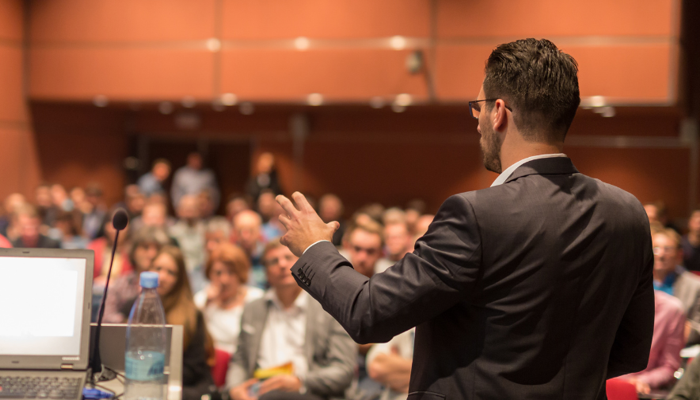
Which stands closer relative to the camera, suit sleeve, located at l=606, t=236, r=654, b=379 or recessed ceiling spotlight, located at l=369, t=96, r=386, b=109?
suit sleeve, located at l=606, t=236, r=654, b=379

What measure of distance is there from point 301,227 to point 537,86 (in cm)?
58

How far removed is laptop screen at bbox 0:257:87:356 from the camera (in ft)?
5.94

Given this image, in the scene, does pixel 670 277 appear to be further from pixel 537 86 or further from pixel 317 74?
pixel 317 74

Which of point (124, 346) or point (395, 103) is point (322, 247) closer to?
point (124, 346)

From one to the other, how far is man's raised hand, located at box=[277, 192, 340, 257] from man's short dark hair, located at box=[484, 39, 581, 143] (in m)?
0.46

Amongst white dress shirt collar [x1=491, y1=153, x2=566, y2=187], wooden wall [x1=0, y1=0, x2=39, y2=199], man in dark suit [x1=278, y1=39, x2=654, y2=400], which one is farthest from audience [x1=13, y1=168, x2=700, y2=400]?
wooden wall [x1=0, y1=0, x2=39, y2=199]

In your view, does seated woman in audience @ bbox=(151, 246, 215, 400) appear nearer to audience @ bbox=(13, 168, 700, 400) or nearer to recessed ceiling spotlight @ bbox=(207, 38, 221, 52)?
audience @ bbox=(13, 168, 700, 400)

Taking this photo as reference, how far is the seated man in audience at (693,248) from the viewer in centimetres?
632

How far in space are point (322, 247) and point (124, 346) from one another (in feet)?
2.86

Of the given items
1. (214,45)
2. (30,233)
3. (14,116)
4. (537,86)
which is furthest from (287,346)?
(14,116)

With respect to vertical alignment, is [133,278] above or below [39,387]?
below

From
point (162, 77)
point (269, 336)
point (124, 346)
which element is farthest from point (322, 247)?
point (162, 77)

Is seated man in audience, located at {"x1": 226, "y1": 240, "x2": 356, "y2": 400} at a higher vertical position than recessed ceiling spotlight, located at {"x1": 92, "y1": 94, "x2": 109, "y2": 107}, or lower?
lower

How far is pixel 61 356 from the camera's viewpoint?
1810mm
